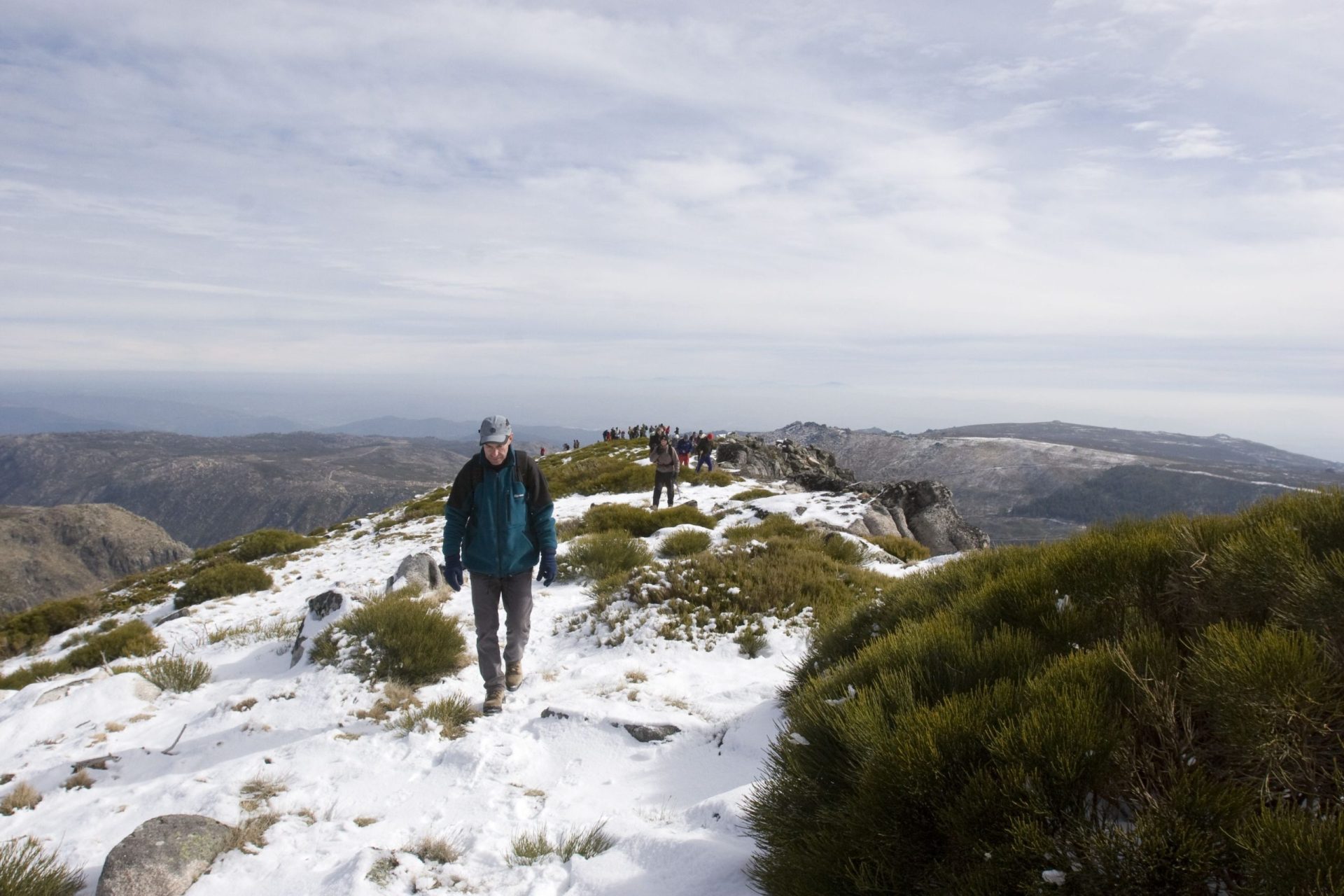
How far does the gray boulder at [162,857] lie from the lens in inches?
133

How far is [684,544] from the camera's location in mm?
12023

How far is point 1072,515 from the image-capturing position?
159250 mm

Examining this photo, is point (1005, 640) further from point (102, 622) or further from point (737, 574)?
point (102, 622)

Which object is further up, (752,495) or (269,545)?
(752,495)

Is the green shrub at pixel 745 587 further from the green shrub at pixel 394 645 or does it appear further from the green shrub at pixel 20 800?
the green shrub at pixel 20 800

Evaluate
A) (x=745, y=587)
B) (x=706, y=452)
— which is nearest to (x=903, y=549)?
(x=745, y=587)

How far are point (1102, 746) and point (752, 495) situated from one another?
1758cm

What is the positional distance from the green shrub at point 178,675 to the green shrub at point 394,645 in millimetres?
1193

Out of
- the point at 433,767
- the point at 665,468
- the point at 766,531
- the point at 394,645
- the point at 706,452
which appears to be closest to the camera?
the point at 433,767

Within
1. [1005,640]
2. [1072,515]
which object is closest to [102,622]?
[1005,640]

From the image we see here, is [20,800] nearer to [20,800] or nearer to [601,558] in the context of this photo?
[20,800]

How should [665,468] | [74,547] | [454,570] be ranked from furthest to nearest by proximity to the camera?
[74,547] < [665,468] < [454,570]

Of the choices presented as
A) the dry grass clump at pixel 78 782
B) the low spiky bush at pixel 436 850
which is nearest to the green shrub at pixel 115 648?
the dry grass clump at pixel 78 782

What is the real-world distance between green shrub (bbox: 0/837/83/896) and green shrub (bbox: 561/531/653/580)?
731 cm
